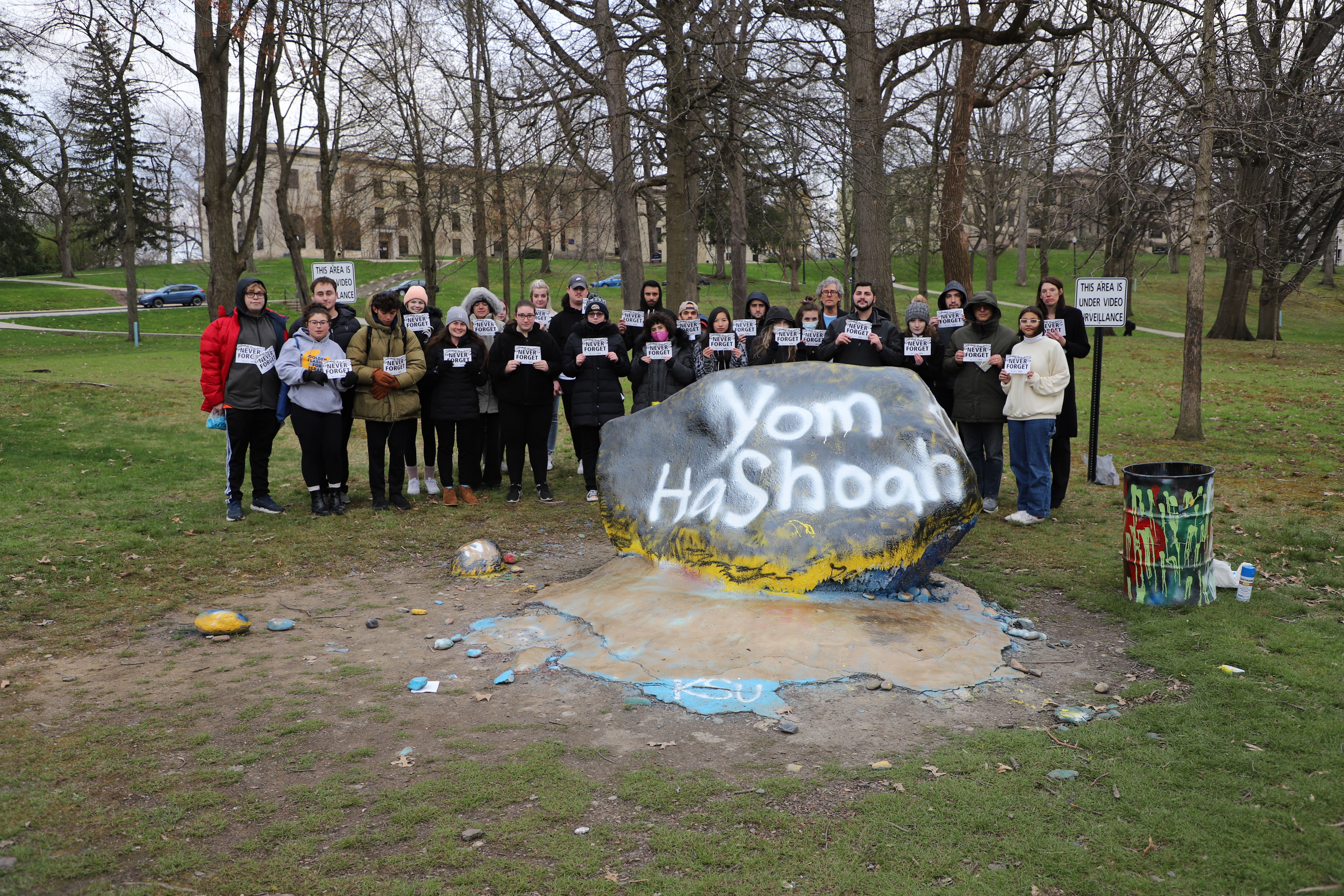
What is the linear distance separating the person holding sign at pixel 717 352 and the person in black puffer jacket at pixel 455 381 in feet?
7.30

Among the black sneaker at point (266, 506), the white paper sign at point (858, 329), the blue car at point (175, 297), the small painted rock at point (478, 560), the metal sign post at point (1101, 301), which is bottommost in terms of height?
the small painted rock at point (478, 560)

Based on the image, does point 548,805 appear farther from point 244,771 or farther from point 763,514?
point 763,514

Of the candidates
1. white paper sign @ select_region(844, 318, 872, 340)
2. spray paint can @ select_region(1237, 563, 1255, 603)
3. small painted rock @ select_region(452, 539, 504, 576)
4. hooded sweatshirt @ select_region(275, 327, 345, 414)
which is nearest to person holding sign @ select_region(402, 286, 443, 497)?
hooded sweatshirt @ select_region(275, 327, 345, 414)

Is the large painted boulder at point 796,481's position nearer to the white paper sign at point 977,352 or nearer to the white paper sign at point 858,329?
the white paper sign at point 858,329

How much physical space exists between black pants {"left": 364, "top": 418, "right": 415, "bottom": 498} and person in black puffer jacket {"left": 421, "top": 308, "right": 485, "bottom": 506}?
0.95 feet

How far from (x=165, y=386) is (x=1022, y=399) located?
54.8 feet

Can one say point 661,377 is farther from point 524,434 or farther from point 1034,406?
point 1034,406

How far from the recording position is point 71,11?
46.8ft

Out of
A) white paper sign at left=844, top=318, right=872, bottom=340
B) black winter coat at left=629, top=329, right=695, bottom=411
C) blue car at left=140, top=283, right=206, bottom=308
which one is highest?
blue car at left=140, top=283, right=206, bottom=308

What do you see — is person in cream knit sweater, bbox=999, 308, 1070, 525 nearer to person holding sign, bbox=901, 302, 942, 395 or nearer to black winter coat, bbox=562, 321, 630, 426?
person holding sign, bbox=901, 302, 942, 395

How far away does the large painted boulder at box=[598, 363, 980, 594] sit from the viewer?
604 cm

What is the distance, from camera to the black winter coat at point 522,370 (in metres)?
9.38

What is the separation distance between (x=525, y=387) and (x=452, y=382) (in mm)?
732

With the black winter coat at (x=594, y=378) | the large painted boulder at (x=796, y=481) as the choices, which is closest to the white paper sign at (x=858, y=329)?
the large painted boulder at (x=796, y=481)
